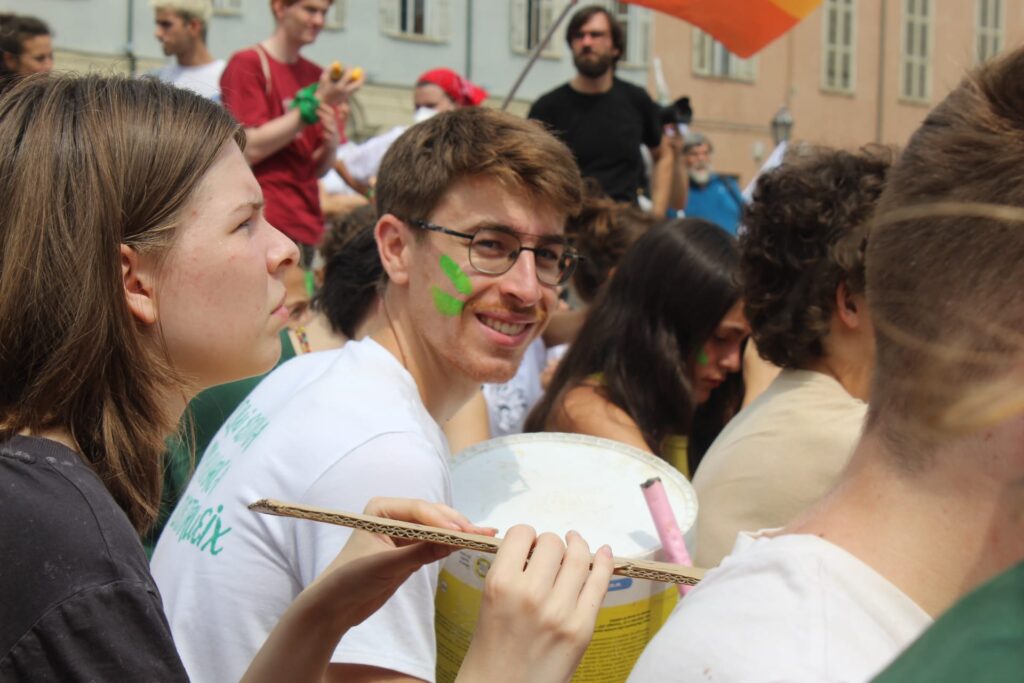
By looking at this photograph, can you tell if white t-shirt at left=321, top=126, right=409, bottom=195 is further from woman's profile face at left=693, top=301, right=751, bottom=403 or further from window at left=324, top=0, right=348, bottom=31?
window at left=324, top=0, right=348, bottom=31

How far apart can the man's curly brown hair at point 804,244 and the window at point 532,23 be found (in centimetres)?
1738

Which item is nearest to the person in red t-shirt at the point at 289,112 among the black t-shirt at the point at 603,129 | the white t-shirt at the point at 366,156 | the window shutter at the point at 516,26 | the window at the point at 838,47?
the white t-shirt at the point at 366,156

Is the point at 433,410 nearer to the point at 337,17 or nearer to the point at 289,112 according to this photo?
the point at 289,112

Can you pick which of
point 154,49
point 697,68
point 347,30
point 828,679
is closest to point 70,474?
point 828,679

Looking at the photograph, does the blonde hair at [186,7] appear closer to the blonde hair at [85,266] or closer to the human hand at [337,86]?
the human hand at [337,86]

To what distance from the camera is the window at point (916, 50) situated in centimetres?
2544

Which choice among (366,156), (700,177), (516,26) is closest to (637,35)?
(516,26)

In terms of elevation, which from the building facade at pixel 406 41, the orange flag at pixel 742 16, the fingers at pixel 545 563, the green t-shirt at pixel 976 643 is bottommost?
the fingers at pixel 545 563

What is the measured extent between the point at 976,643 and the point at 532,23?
20.5 meters

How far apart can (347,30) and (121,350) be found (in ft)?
58.6

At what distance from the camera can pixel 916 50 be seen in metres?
25.5

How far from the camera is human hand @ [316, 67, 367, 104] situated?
5.03 meters

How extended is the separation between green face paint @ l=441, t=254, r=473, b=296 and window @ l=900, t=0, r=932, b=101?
25164mm

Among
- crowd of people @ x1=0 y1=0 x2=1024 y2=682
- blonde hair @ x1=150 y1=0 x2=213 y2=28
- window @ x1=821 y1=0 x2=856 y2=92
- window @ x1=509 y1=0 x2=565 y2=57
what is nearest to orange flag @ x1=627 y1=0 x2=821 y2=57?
crowd of people @ x1=0 y1=0 x2=1024 y2=682
